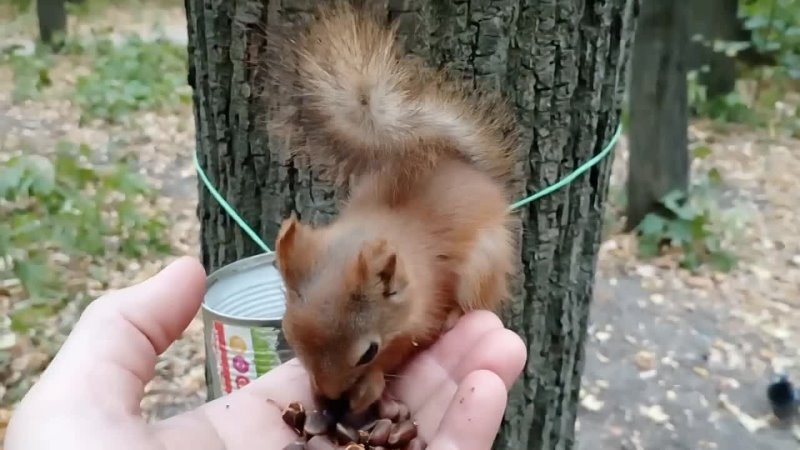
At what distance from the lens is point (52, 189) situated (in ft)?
9.35

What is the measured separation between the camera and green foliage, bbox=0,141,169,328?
252 cm

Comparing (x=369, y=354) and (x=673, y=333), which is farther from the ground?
(x=369, y=354)

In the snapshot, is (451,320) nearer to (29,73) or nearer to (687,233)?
(687,233)

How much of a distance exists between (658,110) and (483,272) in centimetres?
233

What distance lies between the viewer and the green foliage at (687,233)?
3.07 meters

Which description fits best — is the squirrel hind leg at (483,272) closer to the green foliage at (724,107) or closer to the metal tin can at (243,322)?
the metal tin can at (243,322)

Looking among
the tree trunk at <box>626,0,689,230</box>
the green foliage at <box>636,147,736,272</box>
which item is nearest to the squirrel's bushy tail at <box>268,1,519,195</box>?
the green foliage at <box>636,147,736,272</box>

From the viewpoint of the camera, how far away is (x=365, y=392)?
1.09 meters

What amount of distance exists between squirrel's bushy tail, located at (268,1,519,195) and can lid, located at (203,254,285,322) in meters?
0.18

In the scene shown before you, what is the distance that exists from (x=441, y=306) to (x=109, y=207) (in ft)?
7.58

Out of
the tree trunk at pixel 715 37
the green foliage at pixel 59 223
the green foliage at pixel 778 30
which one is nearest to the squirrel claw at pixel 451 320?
the green foliage at pixel 59 223

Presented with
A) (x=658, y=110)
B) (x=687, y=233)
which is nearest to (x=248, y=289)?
(x=687, y=233)

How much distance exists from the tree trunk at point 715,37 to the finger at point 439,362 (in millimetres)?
4004

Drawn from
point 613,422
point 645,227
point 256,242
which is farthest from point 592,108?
point 645,227
